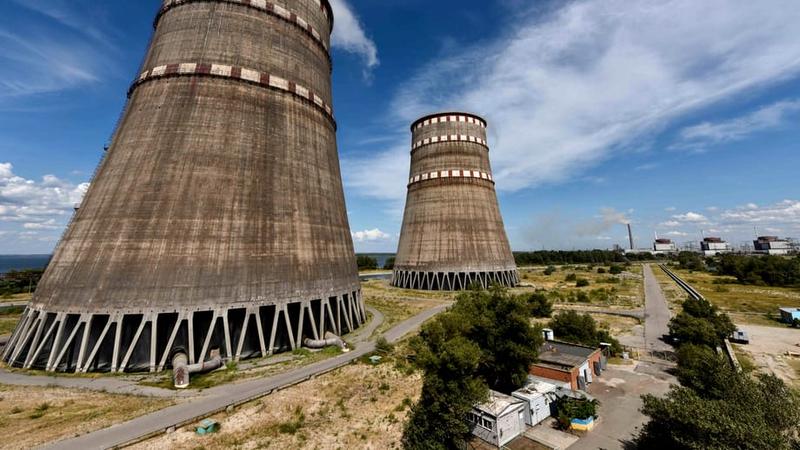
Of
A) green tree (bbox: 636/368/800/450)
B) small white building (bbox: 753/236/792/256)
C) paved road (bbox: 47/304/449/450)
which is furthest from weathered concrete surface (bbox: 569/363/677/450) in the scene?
small white building (bbox: 753/236/792/256)

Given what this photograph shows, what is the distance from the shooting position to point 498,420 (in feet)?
40.7

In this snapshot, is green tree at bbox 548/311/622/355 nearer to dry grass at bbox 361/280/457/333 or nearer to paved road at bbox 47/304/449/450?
dry grass at bbox 361/280/457/333

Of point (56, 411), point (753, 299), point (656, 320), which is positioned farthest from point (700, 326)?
point (753, 299)

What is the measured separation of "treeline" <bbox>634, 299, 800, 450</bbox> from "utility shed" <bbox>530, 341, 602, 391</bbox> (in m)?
4.08

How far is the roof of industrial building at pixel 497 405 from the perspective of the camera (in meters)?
12.6

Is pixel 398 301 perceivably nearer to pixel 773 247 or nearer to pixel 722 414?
pixel 722 414

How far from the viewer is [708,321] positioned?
926 inches

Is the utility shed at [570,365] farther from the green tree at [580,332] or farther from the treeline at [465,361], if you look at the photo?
the green tree at [580,332]

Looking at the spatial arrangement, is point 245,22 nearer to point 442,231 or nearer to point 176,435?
point 176,435

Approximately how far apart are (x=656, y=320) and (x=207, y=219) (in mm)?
38663

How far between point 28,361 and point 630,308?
49315 millimetres

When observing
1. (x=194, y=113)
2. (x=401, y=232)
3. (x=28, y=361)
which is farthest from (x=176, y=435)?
(x=401, y=232)

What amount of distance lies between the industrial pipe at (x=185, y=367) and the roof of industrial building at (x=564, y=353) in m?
17.4

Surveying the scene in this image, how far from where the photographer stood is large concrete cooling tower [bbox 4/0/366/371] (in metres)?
16.5
